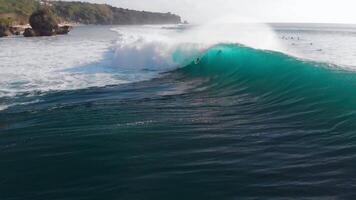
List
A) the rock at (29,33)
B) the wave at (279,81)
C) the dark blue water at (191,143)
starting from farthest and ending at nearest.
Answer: the rock at (29,33)
the wave at (279,81)
the dark blue water at (191,143)

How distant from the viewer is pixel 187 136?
1043cm

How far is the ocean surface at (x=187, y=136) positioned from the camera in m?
7.41

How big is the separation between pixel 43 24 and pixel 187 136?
82.8m

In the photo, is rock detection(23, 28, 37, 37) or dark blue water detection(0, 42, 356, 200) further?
rock detection(23, 28, 37, 37)

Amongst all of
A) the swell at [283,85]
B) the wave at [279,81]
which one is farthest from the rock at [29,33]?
the swell at [283,85]

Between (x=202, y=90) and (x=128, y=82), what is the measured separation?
4.15 meters

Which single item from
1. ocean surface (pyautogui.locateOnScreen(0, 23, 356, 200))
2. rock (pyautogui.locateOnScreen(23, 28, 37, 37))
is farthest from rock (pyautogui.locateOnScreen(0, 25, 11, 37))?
ocean surface (pyautogui.locateOnScreen(0, 23, 356, 200))

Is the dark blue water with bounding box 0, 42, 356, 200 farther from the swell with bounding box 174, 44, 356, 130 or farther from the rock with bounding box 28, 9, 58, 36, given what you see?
the rock with bounding box 28, 9, 58, 36

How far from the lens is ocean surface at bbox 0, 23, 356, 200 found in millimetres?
7410

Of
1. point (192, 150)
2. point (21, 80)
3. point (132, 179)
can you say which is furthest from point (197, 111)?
point (21, 80)

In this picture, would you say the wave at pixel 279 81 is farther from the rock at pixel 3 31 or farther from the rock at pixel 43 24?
the rock at pixel 43 24

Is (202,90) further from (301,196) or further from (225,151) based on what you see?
(301,196)

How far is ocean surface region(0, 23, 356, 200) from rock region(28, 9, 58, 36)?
68962 millimetres

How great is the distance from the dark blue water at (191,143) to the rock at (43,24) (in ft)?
241
